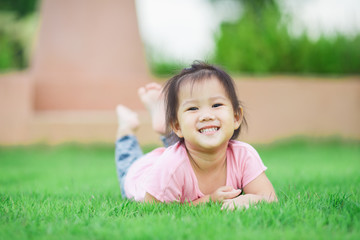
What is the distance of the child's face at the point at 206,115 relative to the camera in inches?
82.2

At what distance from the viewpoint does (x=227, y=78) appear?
2.21 metres

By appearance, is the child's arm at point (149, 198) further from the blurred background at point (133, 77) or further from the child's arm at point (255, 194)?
the blurred background at point (133, 77)

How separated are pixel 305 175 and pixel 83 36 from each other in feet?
16.7

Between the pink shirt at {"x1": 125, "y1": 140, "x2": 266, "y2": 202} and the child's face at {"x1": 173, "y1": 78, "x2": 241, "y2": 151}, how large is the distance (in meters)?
0.14

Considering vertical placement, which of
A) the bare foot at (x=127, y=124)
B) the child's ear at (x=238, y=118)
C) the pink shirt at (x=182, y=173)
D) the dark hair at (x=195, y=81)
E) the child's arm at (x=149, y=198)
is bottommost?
the child's arm at (x=149, y=198)

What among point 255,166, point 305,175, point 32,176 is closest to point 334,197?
point 255,166

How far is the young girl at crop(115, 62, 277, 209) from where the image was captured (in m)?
2.11

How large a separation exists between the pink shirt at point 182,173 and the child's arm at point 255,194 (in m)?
0.03

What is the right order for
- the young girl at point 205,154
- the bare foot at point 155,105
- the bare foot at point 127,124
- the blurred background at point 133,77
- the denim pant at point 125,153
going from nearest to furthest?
the young girl at point 205,154, the denim pant at point 125,153, the bare foot at point 155,105, the bare foot at point 127,124, the blurred background at point 133,77

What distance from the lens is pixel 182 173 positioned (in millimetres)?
2164

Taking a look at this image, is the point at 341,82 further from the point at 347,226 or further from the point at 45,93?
the point at 347,226

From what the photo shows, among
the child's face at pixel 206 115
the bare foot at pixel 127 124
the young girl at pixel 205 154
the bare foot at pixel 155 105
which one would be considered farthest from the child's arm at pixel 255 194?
the bare foot at pixel 127 124

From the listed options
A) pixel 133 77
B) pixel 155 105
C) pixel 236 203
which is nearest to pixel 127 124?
pixel 155 105

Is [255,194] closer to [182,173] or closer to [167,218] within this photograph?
[182,173]
